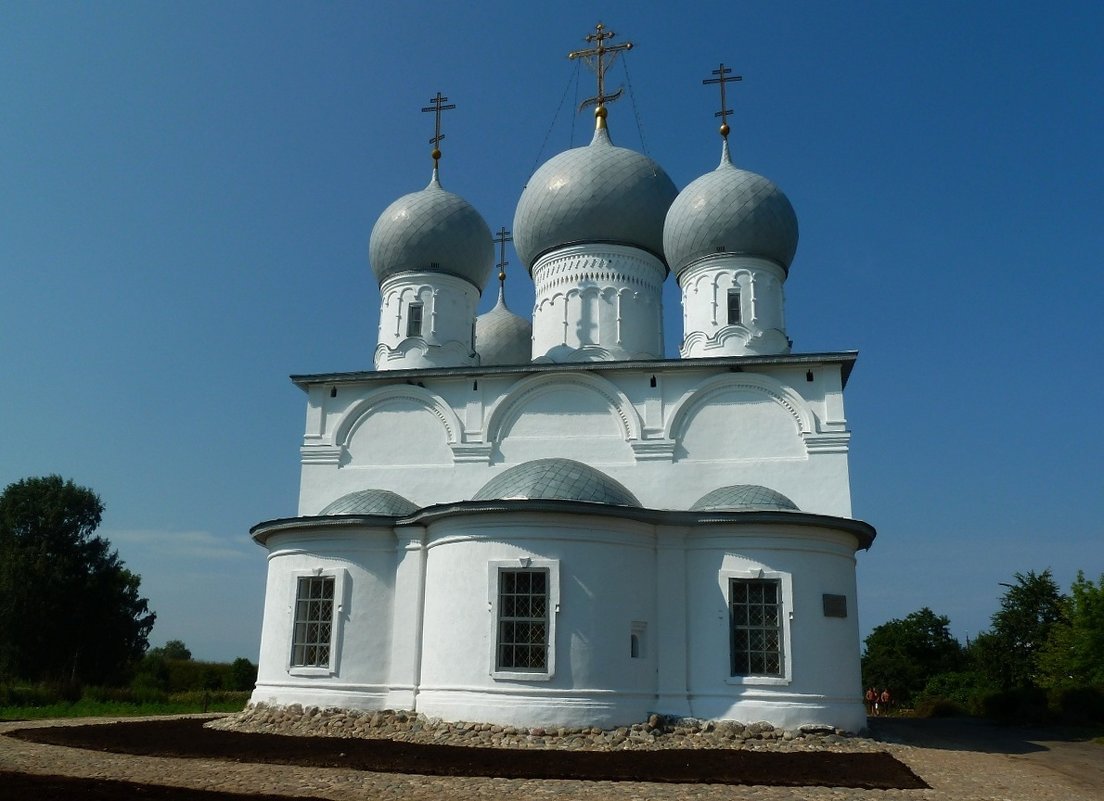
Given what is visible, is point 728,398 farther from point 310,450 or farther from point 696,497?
point 310,450

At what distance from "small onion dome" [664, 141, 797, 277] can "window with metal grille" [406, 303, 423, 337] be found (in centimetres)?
487

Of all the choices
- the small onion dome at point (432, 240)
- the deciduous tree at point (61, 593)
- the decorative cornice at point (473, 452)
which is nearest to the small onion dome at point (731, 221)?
the small onion dome at point (432, 240)

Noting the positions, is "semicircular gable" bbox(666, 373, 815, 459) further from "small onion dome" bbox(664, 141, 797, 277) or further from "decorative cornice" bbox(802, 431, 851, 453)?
"small onion dome" bbox(664, 141, 797, 277)

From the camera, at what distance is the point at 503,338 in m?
21.6

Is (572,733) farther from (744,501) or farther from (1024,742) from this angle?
(1024,742)

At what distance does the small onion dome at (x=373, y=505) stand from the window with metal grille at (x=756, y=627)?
4846 mm

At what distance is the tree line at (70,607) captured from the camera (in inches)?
983

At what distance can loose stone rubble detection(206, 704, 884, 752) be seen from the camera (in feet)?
35.0

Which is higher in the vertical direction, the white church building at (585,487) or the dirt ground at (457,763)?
the white church building at (585,487)

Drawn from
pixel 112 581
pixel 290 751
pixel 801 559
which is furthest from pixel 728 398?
pixel 112 581

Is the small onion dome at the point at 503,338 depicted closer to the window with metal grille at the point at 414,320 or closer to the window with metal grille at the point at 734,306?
the window with metal grille at the point at 414,320

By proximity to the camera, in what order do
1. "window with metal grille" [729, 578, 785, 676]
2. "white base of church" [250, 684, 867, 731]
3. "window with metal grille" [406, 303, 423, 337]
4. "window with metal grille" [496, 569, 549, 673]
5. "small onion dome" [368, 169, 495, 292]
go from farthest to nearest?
"small onion dome" [368, 169, 495, 292] → "window with metal grille" [406, 303, 423, 337] → "window with metal grille" [729, 578, 785, 676] → "window with metal grille" [496, 569, 549, 673] → "white base of church" [250, 684, 867, 731]

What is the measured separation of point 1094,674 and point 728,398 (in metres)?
14.3

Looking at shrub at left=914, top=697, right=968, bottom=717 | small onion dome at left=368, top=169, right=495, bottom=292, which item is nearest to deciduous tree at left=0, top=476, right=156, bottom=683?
small onion dome at left=368, top=169, right=495, bottom=292
